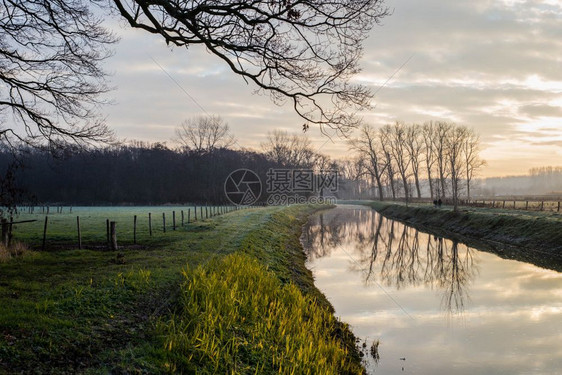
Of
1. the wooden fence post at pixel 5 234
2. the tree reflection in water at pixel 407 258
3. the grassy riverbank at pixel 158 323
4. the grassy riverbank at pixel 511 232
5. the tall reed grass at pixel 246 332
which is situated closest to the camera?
the grassy riverbank at pixel 158 323

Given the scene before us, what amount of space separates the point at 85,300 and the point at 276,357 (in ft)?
13.0

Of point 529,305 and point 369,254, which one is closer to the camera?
point 529,305

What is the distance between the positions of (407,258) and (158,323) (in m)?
16.3

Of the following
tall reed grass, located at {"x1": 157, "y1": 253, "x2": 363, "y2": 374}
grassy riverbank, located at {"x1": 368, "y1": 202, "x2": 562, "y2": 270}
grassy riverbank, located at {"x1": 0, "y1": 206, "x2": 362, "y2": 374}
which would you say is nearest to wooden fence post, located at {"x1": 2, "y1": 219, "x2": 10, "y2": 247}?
grassy riverbank, located at {"x1": 0, "y1": 206, "x2": 362, "y2": 374}

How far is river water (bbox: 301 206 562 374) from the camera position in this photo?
7.79 meters

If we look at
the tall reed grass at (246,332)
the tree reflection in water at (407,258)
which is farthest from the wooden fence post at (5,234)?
the tree reflection in water at (407,258)

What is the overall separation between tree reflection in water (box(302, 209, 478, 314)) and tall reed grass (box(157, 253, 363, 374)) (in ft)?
17.9

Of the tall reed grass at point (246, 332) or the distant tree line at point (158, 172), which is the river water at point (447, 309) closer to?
the tall reed grass at point (246, 332)

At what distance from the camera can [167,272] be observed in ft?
34.2

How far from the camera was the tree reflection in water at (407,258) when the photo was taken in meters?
14.4

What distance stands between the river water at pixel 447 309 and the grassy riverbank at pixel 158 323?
4.15 ft

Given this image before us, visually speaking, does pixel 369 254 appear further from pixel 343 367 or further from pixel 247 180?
pixel 247 180

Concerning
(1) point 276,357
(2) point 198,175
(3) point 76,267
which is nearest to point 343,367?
(1) point 276,357

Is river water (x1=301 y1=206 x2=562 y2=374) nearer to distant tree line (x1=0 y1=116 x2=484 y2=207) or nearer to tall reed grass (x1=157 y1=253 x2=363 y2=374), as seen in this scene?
tall reed grass (x1=157 y1=253 x2=363 y2=374)
